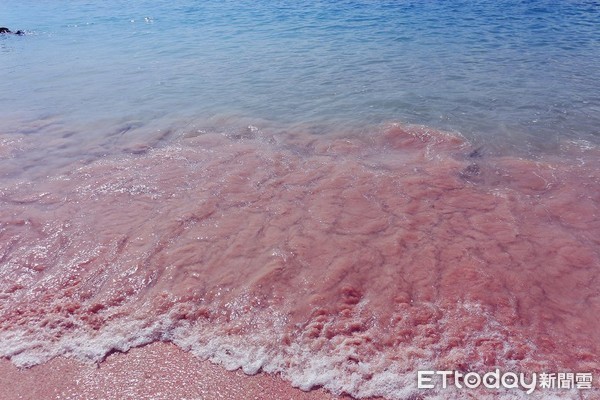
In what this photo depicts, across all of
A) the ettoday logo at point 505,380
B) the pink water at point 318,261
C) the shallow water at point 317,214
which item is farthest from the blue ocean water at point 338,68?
the ettoday logo at point 505,380

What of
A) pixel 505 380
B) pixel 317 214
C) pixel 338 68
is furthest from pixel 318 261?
pixel 338 68

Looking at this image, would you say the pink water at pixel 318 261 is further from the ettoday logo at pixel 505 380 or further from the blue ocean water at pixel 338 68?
the blue ocean water at pixel 338 68

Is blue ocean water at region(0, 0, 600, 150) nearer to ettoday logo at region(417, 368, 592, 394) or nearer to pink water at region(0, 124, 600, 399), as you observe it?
pink water at region(0, 124, 600, 399)

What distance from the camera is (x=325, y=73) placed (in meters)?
11.6

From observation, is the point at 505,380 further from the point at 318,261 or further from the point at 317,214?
the point at 317,214

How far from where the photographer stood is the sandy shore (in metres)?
3.63

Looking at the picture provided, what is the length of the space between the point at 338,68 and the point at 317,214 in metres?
7.23

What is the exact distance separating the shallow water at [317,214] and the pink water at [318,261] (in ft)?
0.08

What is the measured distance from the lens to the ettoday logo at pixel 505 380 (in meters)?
3.66

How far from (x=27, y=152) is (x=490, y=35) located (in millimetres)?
14005

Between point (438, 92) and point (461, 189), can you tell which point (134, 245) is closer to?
point (461, 189)

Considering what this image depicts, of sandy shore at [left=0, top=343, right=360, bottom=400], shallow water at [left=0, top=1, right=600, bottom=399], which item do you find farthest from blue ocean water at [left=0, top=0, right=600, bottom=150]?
sandy shore at [left=0, top=343, right=360, bottom=400]

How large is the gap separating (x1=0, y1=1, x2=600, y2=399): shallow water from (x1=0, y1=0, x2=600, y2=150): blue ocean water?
0.10 metres

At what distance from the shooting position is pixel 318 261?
504 cm
